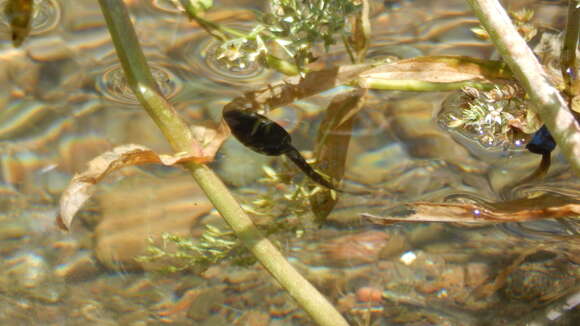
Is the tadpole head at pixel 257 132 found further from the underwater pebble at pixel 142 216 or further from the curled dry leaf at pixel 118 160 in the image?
the underwater pebble at pixel 142 216

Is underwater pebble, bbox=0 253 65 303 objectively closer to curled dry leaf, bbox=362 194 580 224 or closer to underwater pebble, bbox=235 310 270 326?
underwater pebble, bbox=235 310 270 326

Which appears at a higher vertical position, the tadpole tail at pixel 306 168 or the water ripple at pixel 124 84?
the tadpole tail at pixel 306 168

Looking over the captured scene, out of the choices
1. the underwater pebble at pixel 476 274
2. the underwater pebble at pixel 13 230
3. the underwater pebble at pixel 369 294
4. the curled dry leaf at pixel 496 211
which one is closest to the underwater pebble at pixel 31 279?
the underwater pebble at pixel 13 230

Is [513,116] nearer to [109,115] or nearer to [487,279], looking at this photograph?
[487,279]

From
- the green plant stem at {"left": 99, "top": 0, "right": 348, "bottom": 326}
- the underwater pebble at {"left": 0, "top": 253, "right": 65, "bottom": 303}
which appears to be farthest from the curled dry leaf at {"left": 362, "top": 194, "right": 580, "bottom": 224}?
the underwater pebble at {"left": 0, "top": 253, "right": 65, "bottom": 303}

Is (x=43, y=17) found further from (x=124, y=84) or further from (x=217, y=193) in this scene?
(x=217, y=193)

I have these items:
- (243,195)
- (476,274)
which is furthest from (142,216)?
(476,274)
